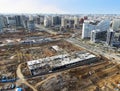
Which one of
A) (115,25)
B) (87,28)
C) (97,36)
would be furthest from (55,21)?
(97,36)

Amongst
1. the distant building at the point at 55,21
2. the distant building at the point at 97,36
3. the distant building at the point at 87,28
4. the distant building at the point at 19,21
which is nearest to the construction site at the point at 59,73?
the distant building at the point at 97,36

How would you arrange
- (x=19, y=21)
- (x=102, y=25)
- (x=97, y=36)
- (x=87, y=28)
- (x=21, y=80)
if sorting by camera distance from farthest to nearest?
(x=19, y=21) → (x=102, y=25) → (x=87, y=28) → (x=97, y=36) → (x=21, y=80)

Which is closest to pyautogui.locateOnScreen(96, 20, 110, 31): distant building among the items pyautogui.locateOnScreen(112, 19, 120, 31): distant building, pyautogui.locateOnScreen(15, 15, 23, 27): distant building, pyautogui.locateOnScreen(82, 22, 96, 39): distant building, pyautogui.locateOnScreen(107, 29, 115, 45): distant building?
pyautogui.locateOnScreen(82, 22, 96, 39): distant building

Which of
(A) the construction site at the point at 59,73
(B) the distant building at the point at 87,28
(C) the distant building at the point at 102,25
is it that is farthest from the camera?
(C) the distant building at the point at 102,25

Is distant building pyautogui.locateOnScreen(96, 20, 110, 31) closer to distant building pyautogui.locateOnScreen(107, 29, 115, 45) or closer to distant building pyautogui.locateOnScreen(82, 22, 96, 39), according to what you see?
distant building pyautogui.locateOnScreen(82, 22, 96, 39)

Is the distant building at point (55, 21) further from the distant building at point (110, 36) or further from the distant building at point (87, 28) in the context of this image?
the distant building at point (110, 36)

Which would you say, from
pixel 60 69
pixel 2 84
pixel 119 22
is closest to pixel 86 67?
pixel 60 69

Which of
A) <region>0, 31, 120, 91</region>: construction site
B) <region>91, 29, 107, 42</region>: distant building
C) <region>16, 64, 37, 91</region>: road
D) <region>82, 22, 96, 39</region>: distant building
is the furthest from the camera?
<region>82, 22, 96, 39</region>: distant building

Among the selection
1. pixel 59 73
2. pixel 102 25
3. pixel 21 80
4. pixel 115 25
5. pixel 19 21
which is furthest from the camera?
pixel 19 21

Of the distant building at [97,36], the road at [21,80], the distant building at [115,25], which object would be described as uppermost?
the distant building at [115,25]

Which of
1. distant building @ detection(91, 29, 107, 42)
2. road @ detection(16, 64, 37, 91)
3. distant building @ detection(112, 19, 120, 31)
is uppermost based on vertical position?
distant building @ detection(112, 19, 120, 31)

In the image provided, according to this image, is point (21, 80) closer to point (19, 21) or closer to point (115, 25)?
point (115, 25)

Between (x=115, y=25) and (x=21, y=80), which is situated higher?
(x=115, y=25)
